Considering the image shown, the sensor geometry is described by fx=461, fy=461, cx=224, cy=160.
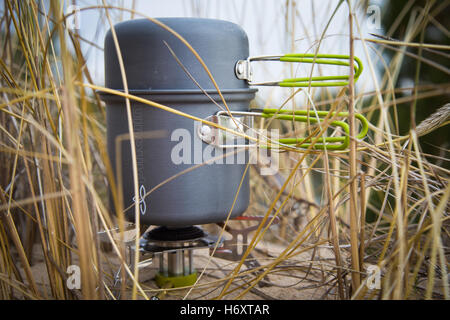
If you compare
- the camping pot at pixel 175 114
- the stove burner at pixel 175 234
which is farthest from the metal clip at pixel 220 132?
the stove burner at pixel 175 234

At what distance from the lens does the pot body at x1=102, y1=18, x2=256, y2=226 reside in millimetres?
972

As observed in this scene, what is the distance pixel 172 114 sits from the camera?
0.97 meters

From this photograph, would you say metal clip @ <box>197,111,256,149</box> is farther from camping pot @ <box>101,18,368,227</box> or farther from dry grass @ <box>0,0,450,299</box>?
dry grass @ <box>0,0,450,299</box>

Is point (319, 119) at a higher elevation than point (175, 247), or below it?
higher

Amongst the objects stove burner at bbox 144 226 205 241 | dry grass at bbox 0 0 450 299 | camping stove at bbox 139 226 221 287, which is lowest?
camping stove at bbox 139 226 221 287

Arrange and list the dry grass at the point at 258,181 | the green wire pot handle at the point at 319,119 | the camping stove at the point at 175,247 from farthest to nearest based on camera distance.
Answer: the camping stove at the point at 175,247
the green wire pot handle at the point at 319,119
the dry grass at the point at 258,181

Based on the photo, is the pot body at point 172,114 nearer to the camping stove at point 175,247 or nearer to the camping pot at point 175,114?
the camping pot at point 175,114

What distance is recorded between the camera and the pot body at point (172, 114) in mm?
972

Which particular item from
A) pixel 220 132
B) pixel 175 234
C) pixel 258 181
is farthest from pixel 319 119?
pixel 258 181

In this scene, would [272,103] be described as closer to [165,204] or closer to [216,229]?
[216,229]

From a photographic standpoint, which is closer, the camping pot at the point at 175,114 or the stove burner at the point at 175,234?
the camping pot at the point at 175,114

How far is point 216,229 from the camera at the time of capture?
5.88 ft

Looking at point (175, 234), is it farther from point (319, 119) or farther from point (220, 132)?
point (319, 119)

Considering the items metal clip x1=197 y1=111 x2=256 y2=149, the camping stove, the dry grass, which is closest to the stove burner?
the camping stove
